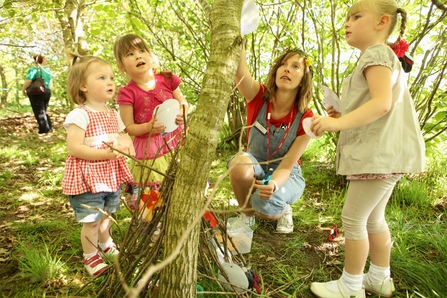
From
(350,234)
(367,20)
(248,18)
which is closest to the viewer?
Answer: (248,18)

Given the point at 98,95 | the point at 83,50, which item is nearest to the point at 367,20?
the point at 98,95

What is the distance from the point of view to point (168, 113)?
5.46ft

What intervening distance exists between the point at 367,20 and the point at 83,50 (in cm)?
311

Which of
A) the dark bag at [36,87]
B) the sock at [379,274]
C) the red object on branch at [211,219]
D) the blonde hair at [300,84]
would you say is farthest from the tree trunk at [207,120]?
the dark bag at [36,87]

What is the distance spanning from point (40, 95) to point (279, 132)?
576 centimetres

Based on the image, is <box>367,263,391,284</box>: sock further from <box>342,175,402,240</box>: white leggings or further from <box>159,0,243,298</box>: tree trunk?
<box>159,0,243,298</box>: tree trunk

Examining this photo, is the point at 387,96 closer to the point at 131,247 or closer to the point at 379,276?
the point at 379,276

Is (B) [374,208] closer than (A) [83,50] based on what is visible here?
Yes

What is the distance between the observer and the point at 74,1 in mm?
3389

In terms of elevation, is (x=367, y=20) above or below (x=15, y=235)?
above

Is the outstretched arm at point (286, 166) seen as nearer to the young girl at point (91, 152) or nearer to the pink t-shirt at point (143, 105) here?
the pink t-shirt at point (143, 105)

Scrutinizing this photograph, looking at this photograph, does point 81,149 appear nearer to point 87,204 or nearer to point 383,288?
point 87,204

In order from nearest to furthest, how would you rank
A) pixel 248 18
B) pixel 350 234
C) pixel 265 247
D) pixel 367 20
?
pixel 248 18, pixel 367 20, pixel 350 234, pixel 265 247

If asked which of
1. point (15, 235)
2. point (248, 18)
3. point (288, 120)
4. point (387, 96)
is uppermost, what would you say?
point (248, 18)
